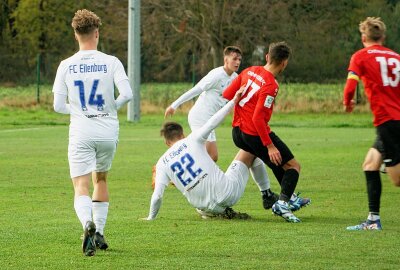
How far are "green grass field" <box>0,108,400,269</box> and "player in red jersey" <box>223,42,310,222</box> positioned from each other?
29cm

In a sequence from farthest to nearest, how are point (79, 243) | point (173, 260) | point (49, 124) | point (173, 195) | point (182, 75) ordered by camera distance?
point (182, 75) → point (49, 124) → point (173, 195) → point (79, 243) → point (173, 260)

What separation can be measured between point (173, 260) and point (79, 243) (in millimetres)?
1302

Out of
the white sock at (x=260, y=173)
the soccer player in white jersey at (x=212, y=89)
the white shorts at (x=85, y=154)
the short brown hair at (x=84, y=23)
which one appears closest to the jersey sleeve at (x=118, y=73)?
the short brown hair at (x=84, y=23)

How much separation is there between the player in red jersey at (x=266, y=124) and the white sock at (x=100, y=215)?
2299 mm

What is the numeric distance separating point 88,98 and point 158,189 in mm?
2114

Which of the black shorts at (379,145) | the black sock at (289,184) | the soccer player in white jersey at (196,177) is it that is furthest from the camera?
the black sock at (289,184)

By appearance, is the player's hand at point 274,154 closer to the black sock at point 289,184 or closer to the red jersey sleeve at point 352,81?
the black sock at point 289,184

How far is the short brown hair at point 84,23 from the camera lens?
884 cm

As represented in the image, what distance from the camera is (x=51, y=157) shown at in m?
20.1

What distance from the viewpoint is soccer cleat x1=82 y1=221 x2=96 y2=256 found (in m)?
8.48

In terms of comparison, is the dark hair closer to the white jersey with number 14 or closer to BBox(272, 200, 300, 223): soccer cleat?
BBox(272, 200, 300, 223): soccer cleat

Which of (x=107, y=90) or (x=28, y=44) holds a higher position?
(x=107, y=90)

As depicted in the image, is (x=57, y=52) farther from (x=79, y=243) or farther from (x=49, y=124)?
(x=79, y=243)

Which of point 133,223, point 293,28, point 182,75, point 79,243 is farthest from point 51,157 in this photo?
point 293,28
